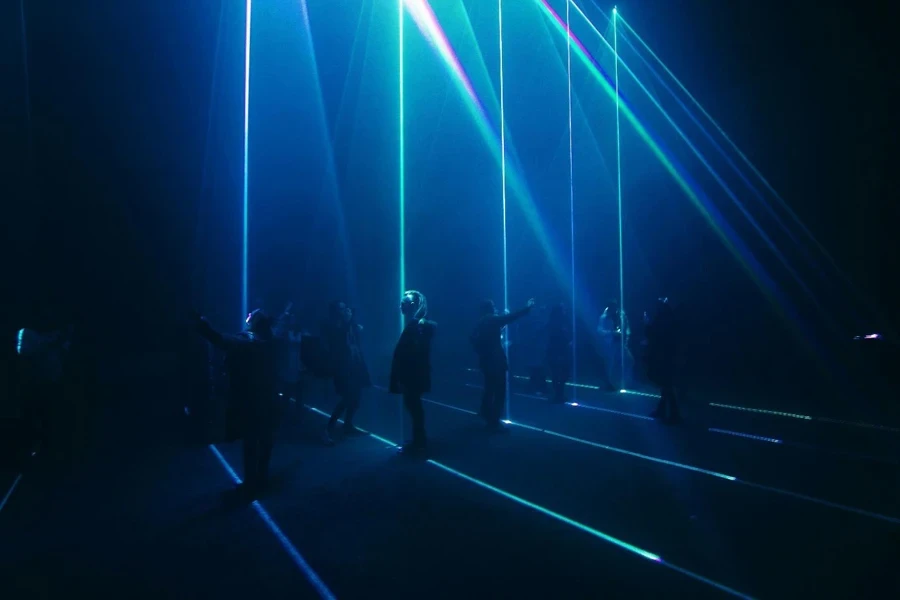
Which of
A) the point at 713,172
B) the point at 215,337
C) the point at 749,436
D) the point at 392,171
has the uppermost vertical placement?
the point at 392,171

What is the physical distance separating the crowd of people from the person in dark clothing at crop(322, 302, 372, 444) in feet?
0.04

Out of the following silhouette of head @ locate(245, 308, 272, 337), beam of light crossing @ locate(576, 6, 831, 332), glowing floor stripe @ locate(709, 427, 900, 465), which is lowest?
glowing floor stripe @ locate(709, 427, 900, 465)

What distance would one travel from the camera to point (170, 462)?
22.5 feet

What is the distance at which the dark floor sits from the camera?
3545 millimetres

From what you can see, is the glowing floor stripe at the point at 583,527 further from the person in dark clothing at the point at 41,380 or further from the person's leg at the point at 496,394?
the person in dark clothing at the point at 41,380

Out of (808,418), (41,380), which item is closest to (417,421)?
(41,380)

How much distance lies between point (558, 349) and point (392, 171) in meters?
10.6

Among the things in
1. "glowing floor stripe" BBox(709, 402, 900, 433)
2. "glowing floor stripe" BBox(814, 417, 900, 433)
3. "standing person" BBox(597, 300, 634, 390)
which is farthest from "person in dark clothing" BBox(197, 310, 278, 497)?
"standing person" BBox(597, 300, 634, 390)

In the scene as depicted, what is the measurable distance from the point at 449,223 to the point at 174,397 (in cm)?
877

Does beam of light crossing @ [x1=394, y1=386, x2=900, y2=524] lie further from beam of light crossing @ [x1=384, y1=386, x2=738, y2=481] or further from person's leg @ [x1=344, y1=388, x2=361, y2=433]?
person's leg @ [x1=344, y1=388, x2=361, y2=433]

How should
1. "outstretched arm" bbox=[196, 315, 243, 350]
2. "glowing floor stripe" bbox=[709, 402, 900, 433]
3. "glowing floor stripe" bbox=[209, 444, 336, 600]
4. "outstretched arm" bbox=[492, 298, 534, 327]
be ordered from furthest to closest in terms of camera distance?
1. "glowing floor stripe" bbox=[709, 402, 900, 433]
2. "outstretched arm" bbox=[492, 298, 534, 327]
3. "outstretched arm" bbox=[196, 315, 243, 350]
4. "glowing floor stripe" bbox=[209, 444, 336, 600]

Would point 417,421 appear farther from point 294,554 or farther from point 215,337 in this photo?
point 294,554

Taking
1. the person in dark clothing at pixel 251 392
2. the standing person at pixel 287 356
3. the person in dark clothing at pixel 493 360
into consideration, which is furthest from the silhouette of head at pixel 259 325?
the standing person at pixel 287 356

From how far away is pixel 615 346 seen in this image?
12.1 m
